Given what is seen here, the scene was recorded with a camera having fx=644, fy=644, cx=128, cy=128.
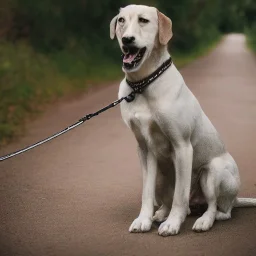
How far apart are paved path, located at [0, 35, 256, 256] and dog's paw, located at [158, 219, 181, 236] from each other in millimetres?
48

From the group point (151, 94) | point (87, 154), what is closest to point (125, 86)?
point (151, 94)

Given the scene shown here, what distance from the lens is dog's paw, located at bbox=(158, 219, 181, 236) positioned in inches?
187

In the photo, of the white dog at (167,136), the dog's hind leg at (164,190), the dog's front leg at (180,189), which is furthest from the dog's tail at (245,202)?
the dog's front leg at (180,189)

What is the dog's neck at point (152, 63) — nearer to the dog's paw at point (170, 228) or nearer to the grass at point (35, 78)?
the dog's paw at point (170, 228)

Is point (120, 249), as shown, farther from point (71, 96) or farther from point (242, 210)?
point (71, 96)

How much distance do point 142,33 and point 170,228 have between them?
144cm

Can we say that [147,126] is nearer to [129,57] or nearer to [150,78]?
[150,78]

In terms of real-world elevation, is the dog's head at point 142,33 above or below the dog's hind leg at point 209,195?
above

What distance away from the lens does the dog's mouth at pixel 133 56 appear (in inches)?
183

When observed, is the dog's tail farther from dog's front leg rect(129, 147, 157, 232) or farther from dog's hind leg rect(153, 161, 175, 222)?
dog's front leg rect(129, 147, 157, 232)

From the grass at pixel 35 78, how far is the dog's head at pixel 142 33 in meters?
4.72

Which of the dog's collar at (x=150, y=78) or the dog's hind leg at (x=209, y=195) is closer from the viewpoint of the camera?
the dog's collar at (x=150, y=78)

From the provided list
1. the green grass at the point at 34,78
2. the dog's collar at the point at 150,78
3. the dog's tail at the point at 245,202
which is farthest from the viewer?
the green grass at the point at 34,78

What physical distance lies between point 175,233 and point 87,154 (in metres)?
3.58
